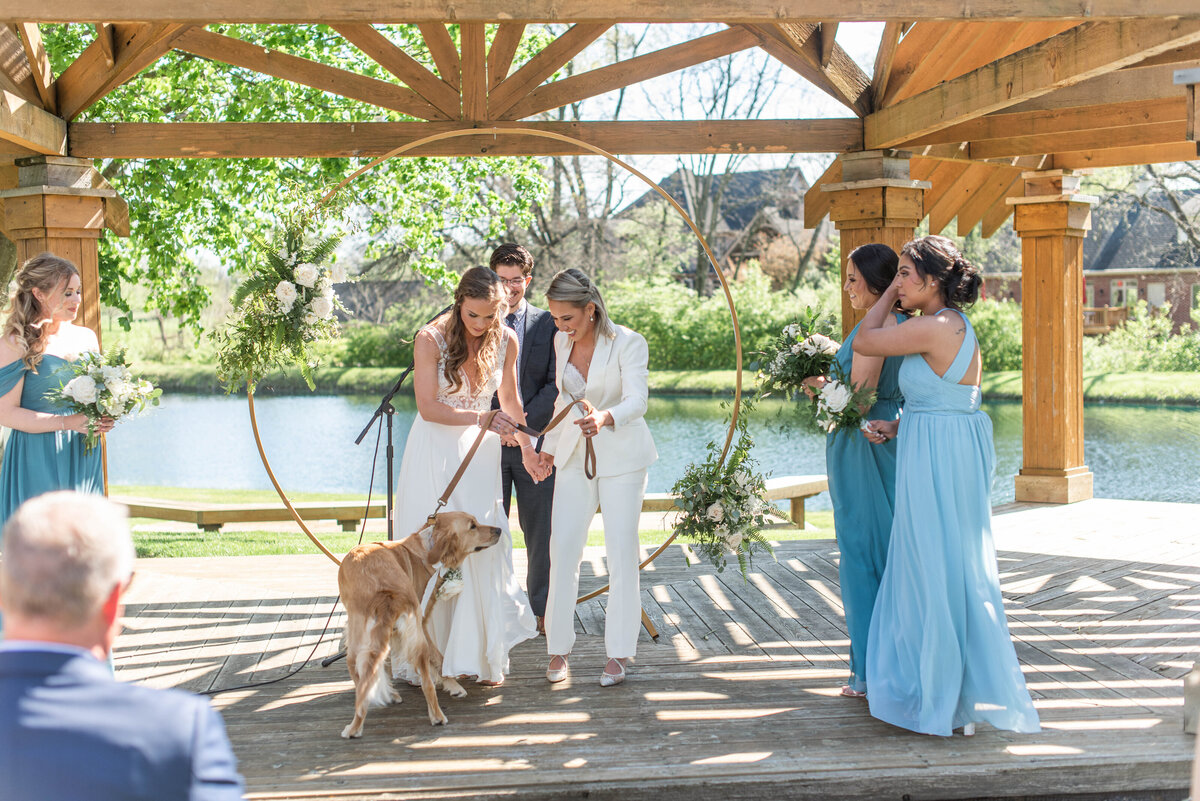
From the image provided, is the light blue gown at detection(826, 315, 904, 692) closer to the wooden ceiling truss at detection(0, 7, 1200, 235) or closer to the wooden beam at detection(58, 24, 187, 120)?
the wooden ceiling truss at detection(0, 7, 1200, 235)

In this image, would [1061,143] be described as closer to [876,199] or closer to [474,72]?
[876,199]

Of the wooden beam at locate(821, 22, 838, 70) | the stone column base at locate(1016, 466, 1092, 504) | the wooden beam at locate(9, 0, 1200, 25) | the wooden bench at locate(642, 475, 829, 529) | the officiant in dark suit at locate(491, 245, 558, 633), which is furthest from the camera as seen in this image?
the wooden bench at locate(642, 475, 829, 529)

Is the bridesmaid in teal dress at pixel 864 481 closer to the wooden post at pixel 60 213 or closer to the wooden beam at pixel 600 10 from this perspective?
the wooden beam at pixel 600 10

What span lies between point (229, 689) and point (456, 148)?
3.71 metres

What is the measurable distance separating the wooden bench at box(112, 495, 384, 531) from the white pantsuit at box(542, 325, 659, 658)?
472 cm

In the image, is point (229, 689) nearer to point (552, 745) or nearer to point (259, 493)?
point (552, 745)

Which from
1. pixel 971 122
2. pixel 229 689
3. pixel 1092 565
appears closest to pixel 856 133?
pixel 971 122

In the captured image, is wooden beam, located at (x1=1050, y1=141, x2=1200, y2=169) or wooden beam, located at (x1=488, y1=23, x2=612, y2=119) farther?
wooden beam, located at (x1=1050, y1=141, x2=1200, y2=169)

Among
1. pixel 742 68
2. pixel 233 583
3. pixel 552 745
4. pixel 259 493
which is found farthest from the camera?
pixel 742 68

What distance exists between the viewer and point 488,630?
455cm

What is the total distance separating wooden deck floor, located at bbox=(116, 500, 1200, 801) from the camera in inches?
144

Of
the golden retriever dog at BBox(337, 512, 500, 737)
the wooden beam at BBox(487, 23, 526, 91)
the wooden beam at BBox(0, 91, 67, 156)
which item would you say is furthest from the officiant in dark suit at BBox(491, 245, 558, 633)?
the wooden beam at BBox(0, 91, 67, 156)

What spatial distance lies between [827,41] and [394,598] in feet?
13.8

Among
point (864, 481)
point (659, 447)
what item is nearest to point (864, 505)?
point (864, 481)
